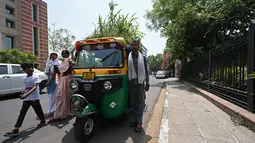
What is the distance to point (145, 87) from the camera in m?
3.79

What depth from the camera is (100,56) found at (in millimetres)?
3852

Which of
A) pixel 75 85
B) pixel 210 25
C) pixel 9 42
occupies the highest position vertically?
pixel 9 42

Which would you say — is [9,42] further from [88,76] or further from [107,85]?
[107,85]

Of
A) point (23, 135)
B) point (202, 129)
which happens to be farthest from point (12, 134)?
point (202, 129)

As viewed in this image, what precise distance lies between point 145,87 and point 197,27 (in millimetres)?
9320

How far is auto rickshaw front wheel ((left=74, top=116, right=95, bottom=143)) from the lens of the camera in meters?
2.87

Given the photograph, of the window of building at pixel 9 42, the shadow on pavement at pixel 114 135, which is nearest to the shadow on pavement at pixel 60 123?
the shadow on pavement at pixel 114 135

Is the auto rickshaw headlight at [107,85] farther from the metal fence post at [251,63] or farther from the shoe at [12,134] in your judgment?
the metal fence post at [251,63]

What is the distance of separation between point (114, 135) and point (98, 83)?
119 cm

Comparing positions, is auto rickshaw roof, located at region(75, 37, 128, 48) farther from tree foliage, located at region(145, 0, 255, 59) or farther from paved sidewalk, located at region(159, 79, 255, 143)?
tree foliage, located at region(145, 0, 255, 59)

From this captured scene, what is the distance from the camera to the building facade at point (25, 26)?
94.1ft

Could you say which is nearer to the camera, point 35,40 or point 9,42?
point 9,42

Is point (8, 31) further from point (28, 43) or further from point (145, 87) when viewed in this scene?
point (145, 87)

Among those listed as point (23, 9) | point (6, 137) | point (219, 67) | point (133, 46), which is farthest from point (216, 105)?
point (23, 9)
